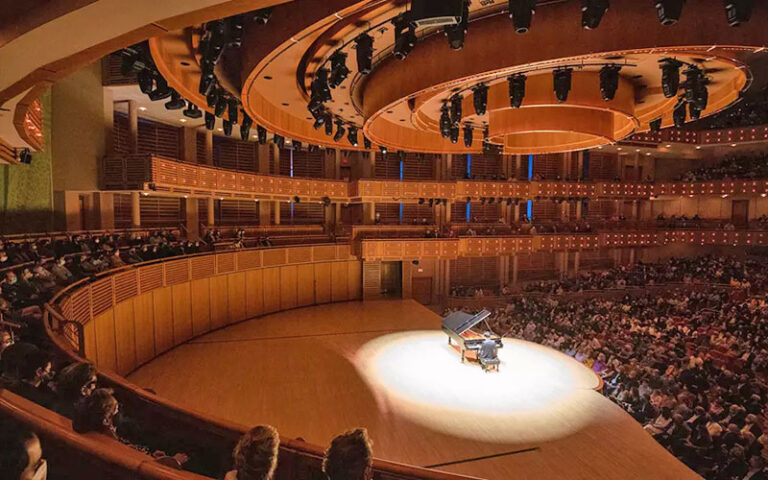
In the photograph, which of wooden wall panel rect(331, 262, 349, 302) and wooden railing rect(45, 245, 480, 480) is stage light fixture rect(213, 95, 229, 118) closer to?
wooden railing rect(45, 245, 480, 480)

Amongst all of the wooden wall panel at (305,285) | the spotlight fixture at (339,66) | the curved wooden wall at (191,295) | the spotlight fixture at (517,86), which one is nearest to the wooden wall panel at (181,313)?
the curved wooden wall at (191,295)

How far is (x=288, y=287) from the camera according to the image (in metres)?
15.5

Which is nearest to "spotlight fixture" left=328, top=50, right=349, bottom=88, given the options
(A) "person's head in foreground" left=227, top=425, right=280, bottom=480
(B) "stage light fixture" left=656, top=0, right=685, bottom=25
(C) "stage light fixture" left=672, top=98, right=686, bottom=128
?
(B) "stage light fixture" left=656, top=0, right=685, bottom=25

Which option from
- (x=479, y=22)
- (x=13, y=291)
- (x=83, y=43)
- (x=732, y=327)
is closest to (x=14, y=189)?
(x=13, y=291)

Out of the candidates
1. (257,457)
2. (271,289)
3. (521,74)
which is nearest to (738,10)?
(521,74)

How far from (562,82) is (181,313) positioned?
10269 mm

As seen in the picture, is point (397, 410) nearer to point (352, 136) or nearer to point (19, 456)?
point (19, 456)

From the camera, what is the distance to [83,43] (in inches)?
126

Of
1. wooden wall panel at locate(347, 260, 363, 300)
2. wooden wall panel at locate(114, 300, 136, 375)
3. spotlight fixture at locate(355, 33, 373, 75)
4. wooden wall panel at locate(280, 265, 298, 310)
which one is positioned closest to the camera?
spotlight fixture at locate(355, 33, 373, 75)

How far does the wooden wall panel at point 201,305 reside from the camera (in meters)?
11.7

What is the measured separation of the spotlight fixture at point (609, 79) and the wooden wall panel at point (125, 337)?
9674 millimetres

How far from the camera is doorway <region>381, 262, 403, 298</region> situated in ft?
61.3

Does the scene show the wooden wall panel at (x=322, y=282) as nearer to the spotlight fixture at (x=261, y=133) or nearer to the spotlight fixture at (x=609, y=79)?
the spotlight fixture at (x=261, y=133)

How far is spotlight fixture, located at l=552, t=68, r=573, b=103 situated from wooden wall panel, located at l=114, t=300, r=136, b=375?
9.04m
